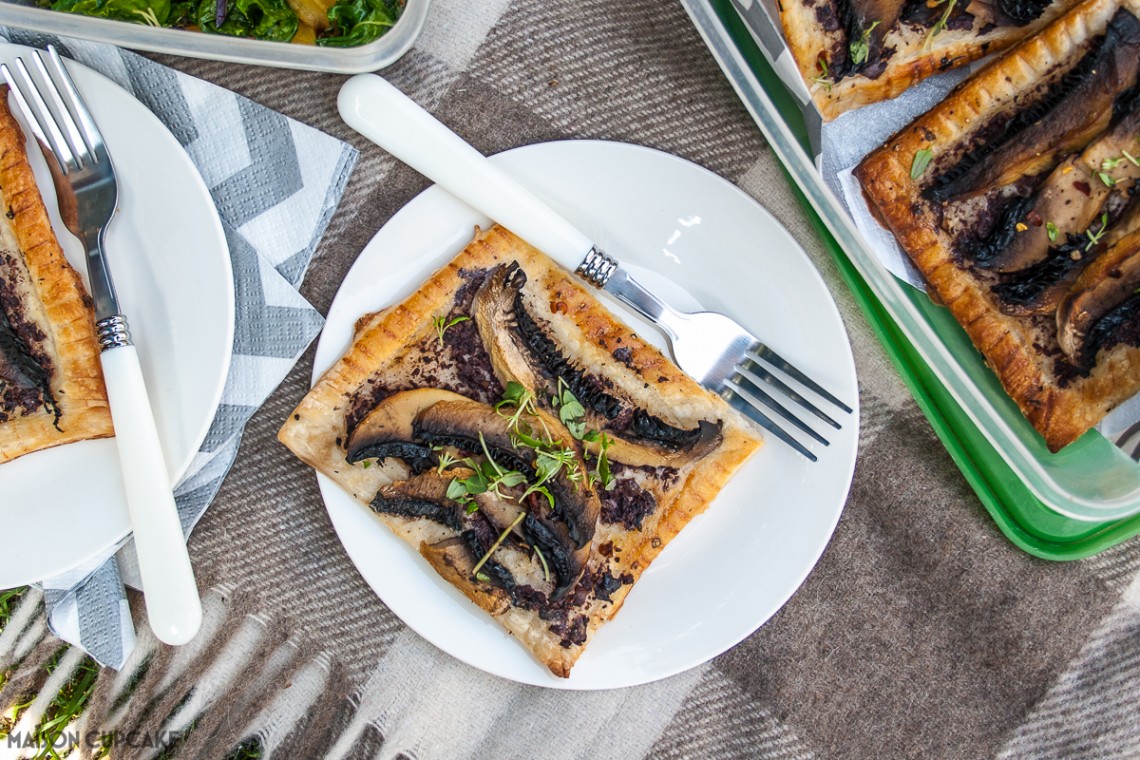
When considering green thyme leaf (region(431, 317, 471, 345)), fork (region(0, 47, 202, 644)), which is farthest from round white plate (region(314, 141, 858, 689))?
fork (region(0, 47, 202, 644))

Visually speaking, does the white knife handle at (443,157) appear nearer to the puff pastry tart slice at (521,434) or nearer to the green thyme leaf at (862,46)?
the puff pastry tart slice at (521,434)

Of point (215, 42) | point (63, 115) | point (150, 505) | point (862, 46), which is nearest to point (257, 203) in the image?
point (215, 42)

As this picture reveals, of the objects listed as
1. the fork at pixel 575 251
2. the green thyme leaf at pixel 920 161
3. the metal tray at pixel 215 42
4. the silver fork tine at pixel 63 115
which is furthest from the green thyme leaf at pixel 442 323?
the green thyme leaf at pixel 920 161

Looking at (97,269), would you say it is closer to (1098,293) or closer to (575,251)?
(575,251)

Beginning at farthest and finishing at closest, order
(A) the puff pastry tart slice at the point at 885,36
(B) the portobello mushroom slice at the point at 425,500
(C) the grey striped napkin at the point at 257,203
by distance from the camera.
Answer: (C) the grey striped napkin at the point at 257,203, (B) the portobello mushroom slice at the point at 425,500, (A) the puff pastry tart slice at the point at 885,36

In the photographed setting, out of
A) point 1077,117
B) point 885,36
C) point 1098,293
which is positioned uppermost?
point 885,36
